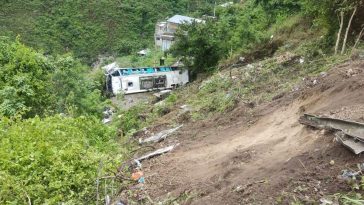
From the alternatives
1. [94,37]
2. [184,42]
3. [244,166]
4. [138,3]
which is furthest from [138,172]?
[138,3]

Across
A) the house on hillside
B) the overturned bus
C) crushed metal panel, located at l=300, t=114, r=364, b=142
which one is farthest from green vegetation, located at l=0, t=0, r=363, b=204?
the house on hillside

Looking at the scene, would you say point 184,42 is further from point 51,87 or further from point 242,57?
point 51,87

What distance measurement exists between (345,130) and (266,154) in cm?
115

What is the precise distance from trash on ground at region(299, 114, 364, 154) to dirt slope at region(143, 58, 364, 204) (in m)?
0.09

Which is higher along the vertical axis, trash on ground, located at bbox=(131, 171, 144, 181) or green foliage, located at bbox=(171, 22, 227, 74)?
green foliage, located at bbox=(171, 22, 227, 74)

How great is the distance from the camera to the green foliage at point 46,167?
4465 millimetres

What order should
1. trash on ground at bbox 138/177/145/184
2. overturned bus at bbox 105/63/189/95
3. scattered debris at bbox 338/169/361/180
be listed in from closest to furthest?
1. scattered debris at bbox 338/169/361/180
2. trash on ground at bbox 138/177/145/184
3. overturned bus at bbox 105/63/189/95

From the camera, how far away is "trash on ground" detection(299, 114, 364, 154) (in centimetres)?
406

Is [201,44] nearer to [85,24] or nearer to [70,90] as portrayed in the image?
[70,90]

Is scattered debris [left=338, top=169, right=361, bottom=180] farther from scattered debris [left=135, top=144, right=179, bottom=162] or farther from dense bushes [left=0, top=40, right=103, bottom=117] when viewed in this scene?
dense bushes [left=0, top=40, right=103, bottom=117]

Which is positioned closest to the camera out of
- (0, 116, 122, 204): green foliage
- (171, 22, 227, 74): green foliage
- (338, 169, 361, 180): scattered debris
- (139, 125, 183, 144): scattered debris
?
(338, 169, 361, 180): scattered debris

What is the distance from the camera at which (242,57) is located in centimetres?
1614

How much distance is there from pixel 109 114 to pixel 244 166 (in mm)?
12764

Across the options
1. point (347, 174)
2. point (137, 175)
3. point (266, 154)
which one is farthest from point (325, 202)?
point (137, 175)
